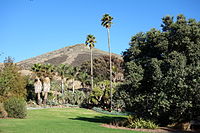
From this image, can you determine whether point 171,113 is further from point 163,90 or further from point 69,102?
point 69,102

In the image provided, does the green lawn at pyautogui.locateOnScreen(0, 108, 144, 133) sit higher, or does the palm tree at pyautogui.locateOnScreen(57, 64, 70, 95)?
the palm tree at pyautogui.locateOnScreen(57, 64, 70, 95)

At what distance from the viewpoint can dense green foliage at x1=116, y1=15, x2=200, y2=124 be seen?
60.4 ft

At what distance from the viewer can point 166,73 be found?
63.7 feet

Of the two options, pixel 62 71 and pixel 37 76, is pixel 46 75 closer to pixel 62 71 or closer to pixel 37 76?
pixel 37 76

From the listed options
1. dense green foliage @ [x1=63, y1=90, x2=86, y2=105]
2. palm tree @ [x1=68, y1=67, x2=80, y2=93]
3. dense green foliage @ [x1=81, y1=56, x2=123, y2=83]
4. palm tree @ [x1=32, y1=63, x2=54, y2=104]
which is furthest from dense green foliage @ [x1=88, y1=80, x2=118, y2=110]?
dense green foliage @ [x1=81, y1=56, x2=123, y2=83]

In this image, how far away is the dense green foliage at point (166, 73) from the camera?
60.4 feet

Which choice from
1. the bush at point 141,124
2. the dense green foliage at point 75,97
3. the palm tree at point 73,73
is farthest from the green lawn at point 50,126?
the palm tree at point 73,73

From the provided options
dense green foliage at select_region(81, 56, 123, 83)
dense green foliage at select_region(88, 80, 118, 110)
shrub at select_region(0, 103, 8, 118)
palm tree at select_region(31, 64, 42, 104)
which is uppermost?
dense green foliage at select_region(81, 56, 123, 83)

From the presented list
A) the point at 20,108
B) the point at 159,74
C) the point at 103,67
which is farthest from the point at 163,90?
the point at 103,67

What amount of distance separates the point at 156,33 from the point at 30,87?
4260cm

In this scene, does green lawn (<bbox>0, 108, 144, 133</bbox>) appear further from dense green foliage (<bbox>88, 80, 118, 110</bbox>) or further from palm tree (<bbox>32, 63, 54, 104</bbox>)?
palm tree (<bbox>32, 63, 54, 104</bbox>)

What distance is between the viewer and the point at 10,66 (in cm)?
4259


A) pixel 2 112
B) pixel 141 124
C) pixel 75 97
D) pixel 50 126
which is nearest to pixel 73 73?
pixel 75 97

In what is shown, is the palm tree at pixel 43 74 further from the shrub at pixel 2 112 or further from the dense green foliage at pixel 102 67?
the shrub at pixel 2 112
